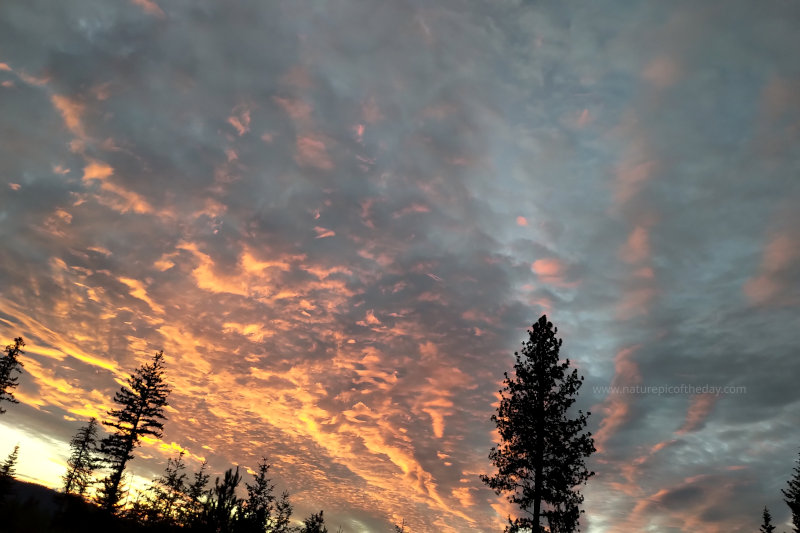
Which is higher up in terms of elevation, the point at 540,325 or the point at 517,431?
the point at 540,325

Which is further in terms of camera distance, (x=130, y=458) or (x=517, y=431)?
(x=130, y=458)

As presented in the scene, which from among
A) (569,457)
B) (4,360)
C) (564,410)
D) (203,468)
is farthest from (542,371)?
(4,360)

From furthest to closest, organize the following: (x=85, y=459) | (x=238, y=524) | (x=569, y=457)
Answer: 1. (x=85, y=459)
2. (x=569, y=457)
3. (x=238, y=524)

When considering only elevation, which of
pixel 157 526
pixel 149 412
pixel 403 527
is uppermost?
pixel 149 412

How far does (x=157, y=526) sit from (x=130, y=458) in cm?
3990

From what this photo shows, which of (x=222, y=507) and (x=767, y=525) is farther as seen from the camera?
(x=767, y=525)

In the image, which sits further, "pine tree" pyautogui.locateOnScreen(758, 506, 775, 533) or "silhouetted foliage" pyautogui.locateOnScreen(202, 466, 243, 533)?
"pine tree" pyautogui.locateOnScreen(758, 506, 775, 533)

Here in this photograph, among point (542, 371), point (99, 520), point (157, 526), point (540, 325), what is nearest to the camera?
point (99, 520)

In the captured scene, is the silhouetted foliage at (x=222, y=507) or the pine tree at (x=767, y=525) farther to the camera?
the pine tree at (x=767, y=525)

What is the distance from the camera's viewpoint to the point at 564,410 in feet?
83.1

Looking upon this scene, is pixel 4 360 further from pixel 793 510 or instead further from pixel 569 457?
pixel 793 510

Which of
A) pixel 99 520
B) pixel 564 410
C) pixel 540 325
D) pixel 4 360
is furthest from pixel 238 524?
pixel 4 360

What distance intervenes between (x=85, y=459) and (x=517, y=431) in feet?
223

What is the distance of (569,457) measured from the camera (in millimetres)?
24125
